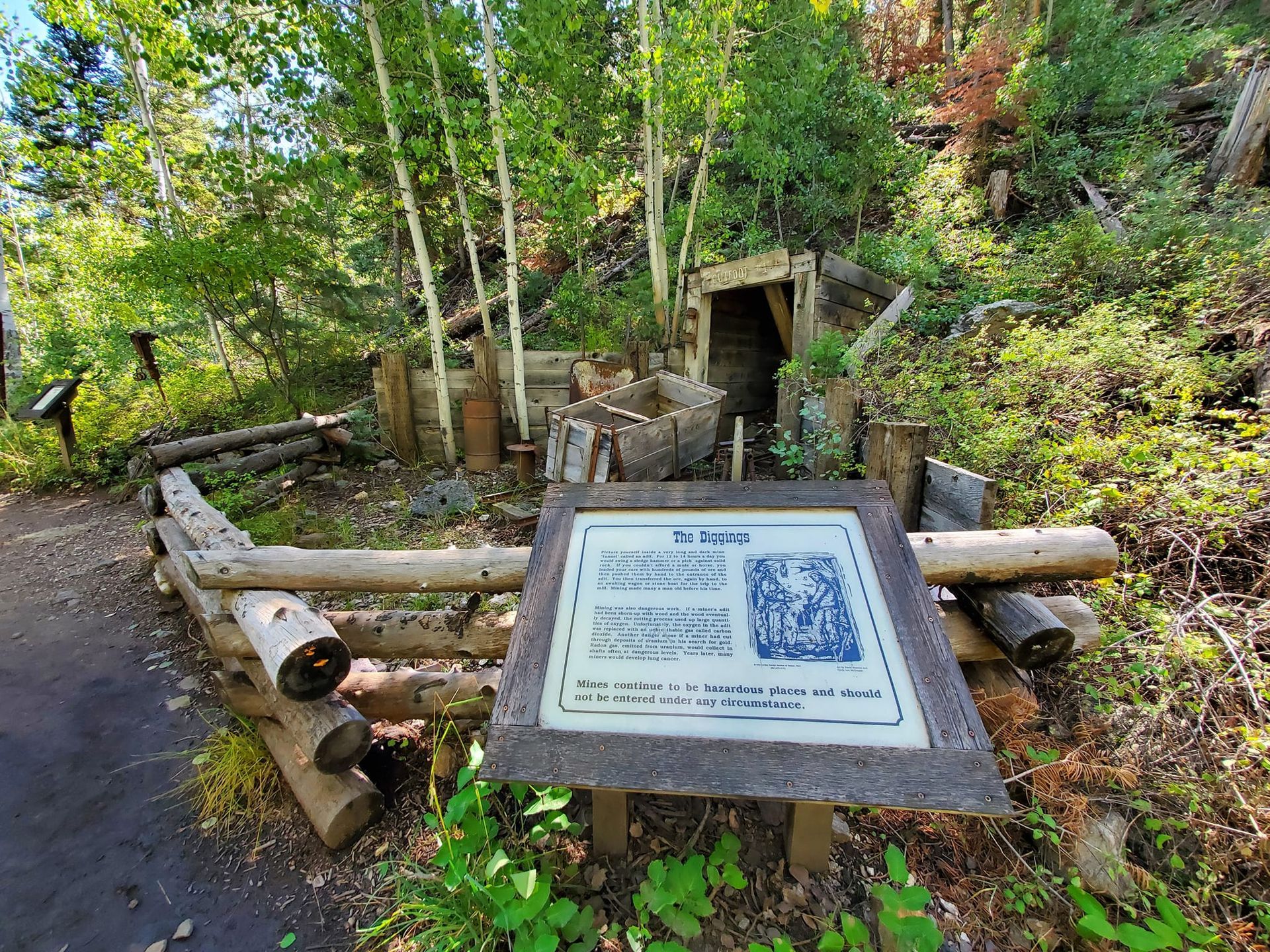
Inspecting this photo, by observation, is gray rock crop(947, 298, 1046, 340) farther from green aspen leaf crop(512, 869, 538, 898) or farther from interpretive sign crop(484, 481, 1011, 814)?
green aspen leaf crop(512, 869, 538, 898)

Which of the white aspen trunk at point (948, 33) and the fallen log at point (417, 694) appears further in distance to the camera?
the white aspen trunk at point (948, 33)

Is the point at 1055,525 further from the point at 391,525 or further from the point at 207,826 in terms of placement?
the point at 391,525

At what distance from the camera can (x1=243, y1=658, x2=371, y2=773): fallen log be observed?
1972 millimetres

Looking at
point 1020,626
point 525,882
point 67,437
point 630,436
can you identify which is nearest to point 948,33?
point 630,436

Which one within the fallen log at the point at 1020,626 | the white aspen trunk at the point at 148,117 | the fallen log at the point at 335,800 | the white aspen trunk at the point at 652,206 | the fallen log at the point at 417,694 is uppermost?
the white aspen trunk at the point at 148,117

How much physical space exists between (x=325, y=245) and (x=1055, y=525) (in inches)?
433

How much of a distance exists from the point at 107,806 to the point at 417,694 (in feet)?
5.28

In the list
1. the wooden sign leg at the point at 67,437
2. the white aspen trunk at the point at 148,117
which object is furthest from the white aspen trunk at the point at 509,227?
the white aspen trunk at the point at 148,117

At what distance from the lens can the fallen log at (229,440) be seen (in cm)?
512

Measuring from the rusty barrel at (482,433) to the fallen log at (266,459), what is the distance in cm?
219

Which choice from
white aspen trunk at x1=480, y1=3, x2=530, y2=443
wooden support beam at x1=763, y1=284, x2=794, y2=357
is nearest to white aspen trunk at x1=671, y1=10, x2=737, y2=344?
wooden support beam at x1=763, y1=284, x2=794, y2=357

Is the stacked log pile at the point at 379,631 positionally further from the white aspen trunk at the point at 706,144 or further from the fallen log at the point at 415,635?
the white aspen trunk at the point at 706,144

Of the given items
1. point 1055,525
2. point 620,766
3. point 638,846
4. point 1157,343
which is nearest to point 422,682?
point 638,846

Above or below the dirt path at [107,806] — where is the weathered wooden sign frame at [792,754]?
above
